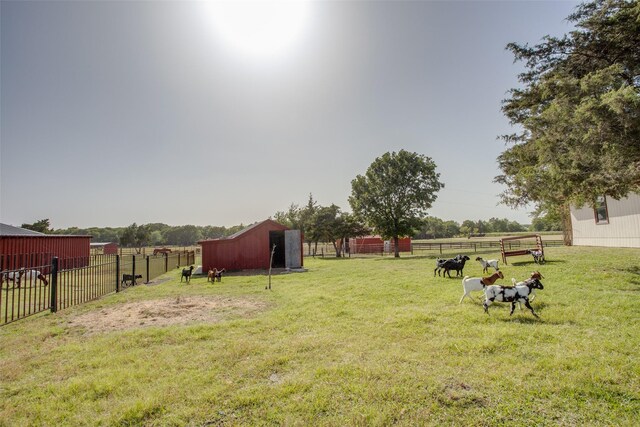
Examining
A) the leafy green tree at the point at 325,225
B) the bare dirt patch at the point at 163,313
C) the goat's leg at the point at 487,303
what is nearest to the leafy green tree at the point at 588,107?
the goat's leg at the point at 487,303

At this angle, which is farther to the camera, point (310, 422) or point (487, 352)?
point (487, 352)

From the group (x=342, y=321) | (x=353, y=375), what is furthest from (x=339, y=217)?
(x=353, y=375)

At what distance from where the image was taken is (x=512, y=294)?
718 cm

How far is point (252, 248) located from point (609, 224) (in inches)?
1013

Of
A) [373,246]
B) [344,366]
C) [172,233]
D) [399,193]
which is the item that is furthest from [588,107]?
[172,233]

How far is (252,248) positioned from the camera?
2473cm

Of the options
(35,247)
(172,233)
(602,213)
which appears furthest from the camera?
(172,233)

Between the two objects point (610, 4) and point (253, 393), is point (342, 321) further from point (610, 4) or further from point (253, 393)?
point (610, 4)

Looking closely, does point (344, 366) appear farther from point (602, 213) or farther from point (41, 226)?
point (41, 226)

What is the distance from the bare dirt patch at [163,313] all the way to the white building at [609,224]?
62.9 feet

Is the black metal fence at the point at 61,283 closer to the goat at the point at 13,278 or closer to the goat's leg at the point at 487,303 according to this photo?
the goat at the point at 13,278

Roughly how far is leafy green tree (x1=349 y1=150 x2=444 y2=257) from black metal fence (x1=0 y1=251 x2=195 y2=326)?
2199cm

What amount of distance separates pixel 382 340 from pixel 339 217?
35126 millimetres

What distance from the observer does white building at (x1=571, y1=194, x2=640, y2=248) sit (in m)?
18.6
